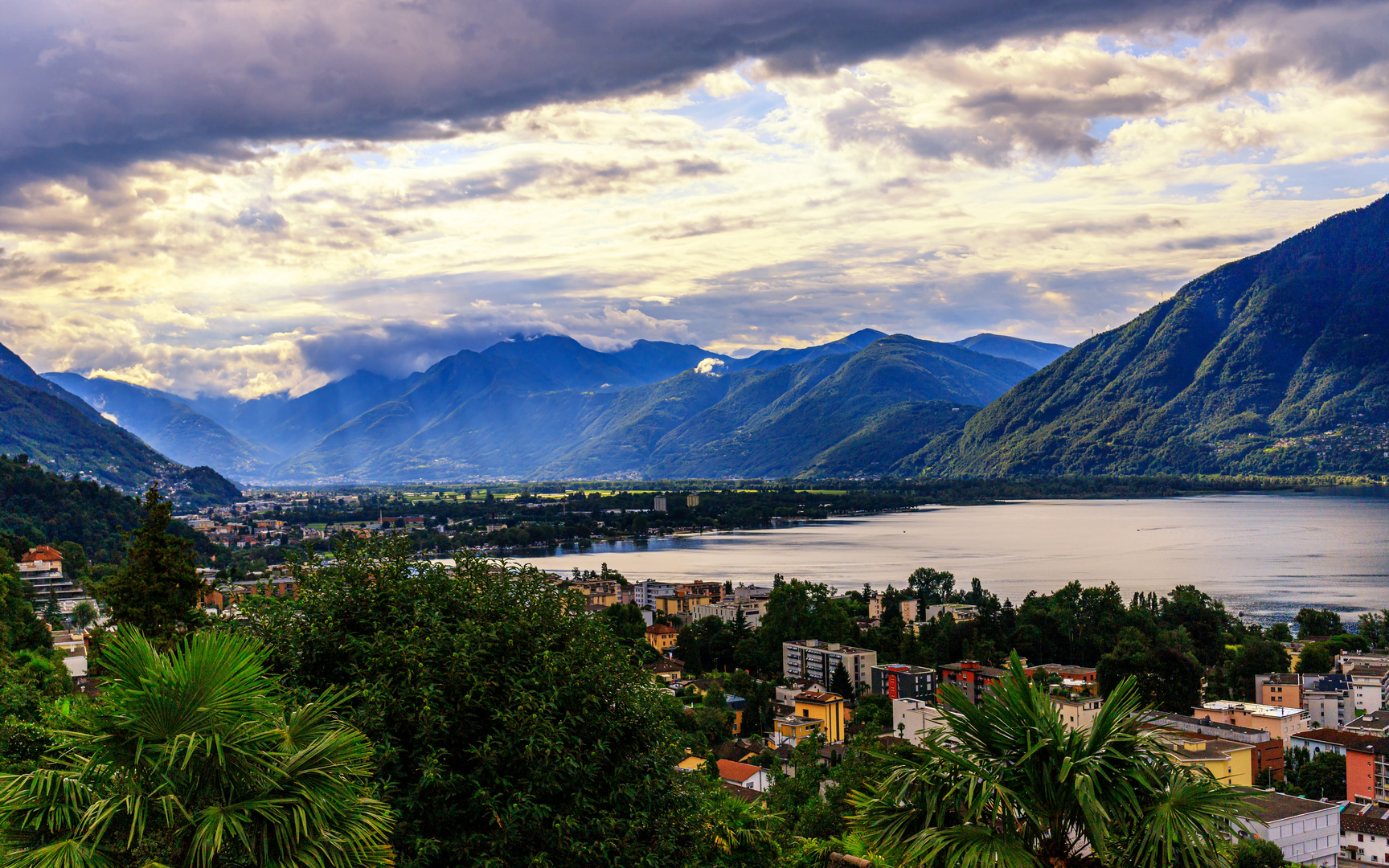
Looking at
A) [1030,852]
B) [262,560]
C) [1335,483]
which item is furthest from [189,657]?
[1335,483]

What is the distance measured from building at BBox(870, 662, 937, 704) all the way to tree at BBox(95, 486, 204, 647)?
71.5 feet

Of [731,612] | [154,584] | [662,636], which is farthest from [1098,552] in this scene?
[154,584]

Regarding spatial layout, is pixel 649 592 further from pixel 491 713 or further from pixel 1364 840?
pixel 491 713

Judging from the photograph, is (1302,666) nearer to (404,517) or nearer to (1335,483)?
(404,517)

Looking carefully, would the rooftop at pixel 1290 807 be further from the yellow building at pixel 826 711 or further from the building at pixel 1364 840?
the yellow building at pixel 826 711

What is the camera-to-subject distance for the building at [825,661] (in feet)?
114

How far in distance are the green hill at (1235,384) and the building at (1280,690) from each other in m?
121

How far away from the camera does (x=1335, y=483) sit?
12694 centimetres

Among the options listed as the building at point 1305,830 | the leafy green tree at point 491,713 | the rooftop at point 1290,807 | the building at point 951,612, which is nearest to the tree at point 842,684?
the building at point 951,612

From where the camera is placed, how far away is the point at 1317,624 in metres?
38.4

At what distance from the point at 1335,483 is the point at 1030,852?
482 feet

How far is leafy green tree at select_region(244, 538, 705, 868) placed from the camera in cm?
520

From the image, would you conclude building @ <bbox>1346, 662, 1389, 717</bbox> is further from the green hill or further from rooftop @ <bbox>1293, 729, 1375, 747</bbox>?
the green hill

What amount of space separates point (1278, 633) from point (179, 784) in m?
40.6
